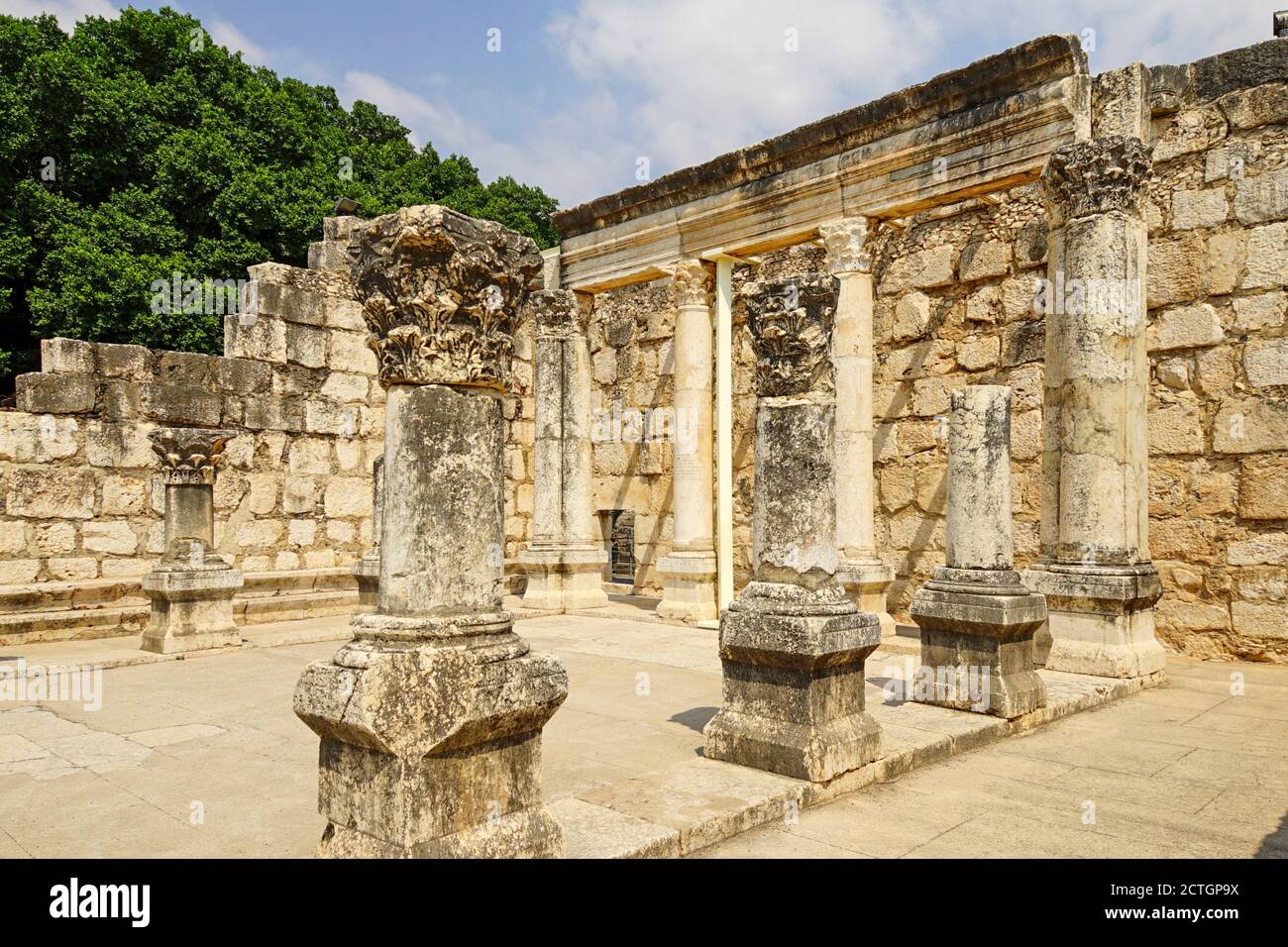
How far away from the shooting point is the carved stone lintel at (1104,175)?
26.6 feet

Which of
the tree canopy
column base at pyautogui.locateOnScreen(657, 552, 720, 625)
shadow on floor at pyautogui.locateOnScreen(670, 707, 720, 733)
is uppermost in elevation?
the tree canopy

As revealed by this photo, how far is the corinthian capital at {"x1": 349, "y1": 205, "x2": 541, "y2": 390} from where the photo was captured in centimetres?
360

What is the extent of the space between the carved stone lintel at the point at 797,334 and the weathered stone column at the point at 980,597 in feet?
6.69

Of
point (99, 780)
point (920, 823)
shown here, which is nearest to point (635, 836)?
point (920, 823)

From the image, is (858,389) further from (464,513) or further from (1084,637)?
(464,513)

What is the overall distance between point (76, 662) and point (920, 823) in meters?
7.56

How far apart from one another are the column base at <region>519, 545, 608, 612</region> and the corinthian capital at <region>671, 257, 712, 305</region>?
373cm

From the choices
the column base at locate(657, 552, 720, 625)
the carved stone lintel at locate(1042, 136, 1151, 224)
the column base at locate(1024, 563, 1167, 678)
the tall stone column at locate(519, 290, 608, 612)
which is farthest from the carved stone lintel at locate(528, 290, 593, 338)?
the column base at locate(1024, 563, 1167, 678)

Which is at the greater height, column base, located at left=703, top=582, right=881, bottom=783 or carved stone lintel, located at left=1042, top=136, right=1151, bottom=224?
carved stone lintel, located at left=1042, top=136, right=1151, bottom=224

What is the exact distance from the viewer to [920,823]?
4363 mm

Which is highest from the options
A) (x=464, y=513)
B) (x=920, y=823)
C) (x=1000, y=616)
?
(x=464, y=513)

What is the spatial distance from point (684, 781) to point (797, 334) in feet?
8.20

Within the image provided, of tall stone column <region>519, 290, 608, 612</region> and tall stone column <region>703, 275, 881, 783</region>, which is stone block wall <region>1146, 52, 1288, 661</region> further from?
tall stone column <region>519, 290, 608, 612</region>

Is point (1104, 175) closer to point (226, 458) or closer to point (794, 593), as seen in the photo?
point (794, 593)
